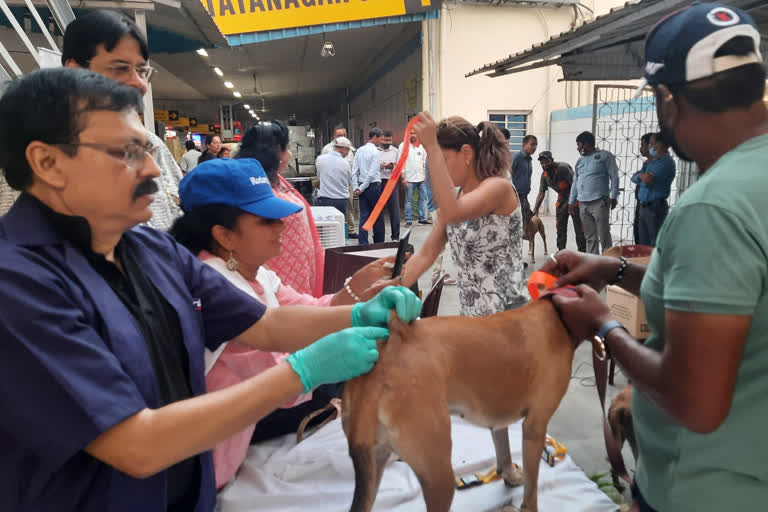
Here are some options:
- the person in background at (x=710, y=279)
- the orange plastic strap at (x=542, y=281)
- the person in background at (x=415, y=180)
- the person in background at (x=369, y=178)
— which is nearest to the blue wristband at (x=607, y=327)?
the person in background at (x=710, y=279)

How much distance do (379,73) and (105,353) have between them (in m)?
18.3

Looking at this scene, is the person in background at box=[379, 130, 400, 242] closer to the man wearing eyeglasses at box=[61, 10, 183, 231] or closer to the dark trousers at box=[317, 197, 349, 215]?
the dark trousers at box=[317, 197, 349, 215]

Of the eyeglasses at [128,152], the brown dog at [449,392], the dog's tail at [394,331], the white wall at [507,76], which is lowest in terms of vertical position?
the brown dog at [449,392]

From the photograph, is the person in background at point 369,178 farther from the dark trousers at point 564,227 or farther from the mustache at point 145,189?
the mustache at point 145,189

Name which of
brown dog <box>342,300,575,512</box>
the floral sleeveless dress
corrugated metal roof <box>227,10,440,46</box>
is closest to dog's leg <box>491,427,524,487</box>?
brown dog <box>342,300,575,512</box>

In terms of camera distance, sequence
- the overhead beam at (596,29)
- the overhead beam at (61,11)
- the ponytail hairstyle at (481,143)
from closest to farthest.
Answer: the ponytail hairstyle at (481,143) → the overhead beam at (61,11) → the overhead beam at (596,29)

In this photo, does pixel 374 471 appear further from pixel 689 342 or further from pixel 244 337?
pixel 689 342

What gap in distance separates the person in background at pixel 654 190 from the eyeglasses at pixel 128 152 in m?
6.88

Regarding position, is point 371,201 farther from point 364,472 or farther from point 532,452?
point 364,472

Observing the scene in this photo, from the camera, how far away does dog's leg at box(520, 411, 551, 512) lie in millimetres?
1824

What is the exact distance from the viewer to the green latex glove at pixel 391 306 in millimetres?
1558

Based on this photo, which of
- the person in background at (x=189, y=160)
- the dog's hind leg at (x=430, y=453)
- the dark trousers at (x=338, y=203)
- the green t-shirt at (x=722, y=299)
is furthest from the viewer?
the person in background at (x=189, y=160)

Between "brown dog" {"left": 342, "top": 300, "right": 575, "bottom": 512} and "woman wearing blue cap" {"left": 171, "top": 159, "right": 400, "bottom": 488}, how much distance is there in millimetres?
423

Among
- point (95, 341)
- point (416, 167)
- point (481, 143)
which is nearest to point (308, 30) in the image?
point (416, 167)
